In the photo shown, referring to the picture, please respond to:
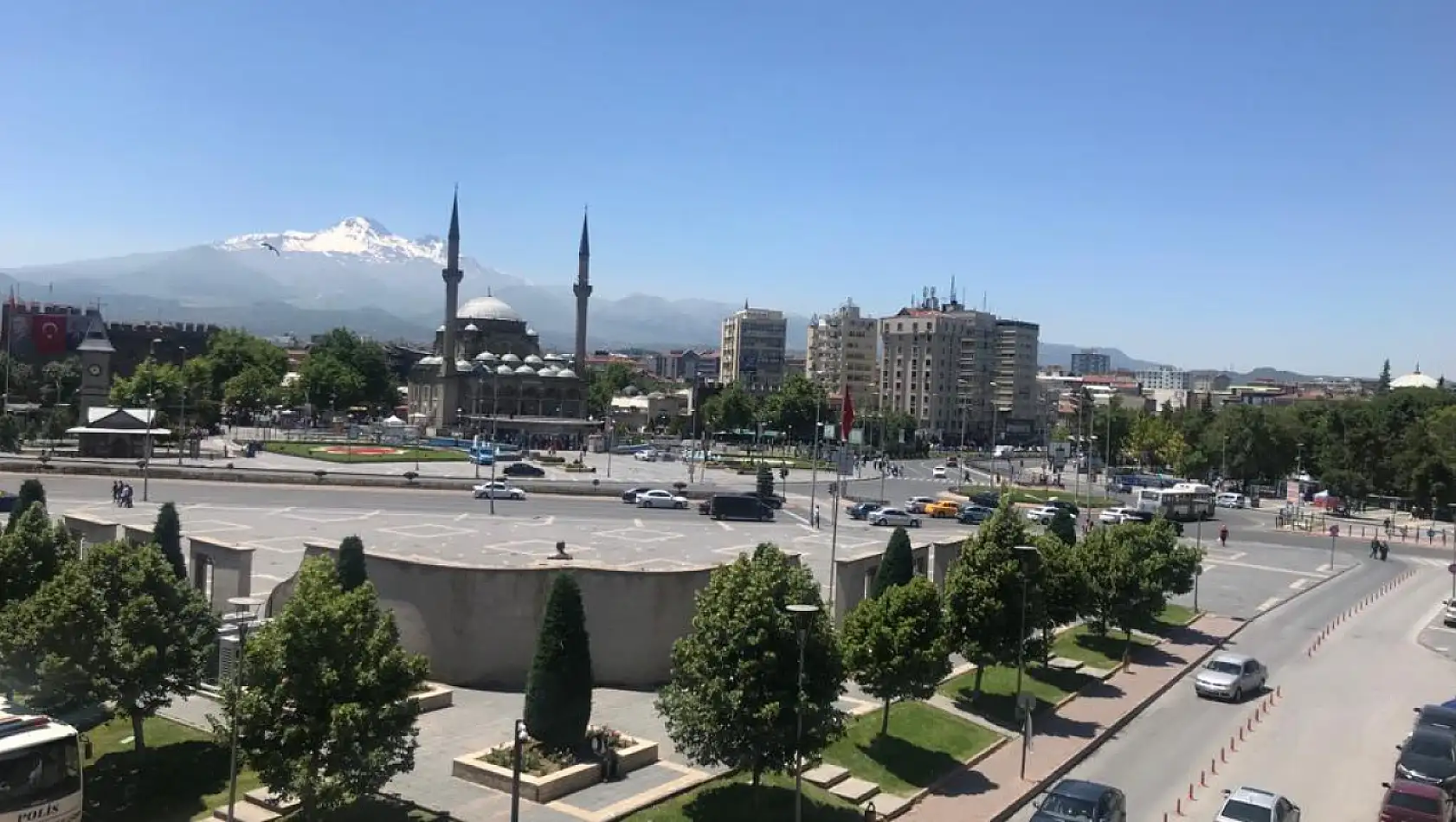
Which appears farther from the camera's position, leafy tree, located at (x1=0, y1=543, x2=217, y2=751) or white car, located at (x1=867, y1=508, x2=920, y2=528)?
white car, located at (x1=867, y1=508, x2=920, y2=528)

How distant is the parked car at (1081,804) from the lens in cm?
1548

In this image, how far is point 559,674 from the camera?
16312mm

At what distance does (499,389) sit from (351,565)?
9026cm

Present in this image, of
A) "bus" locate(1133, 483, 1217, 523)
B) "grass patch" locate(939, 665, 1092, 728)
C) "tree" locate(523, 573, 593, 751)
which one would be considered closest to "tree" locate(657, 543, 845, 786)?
"tree" locate(523, 573, 593, 751)

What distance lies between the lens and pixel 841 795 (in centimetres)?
1698

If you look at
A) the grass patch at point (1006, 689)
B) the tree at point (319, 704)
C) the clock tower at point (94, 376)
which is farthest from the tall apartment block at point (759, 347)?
the tree at point (319, 704)

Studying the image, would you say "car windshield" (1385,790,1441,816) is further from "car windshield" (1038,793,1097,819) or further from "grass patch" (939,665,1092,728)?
"grass patch" (939,665,1092,728)

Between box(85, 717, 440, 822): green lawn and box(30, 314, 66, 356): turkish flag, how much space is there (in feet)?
343

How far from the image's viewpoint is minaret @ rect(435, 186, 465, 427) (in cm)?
10781

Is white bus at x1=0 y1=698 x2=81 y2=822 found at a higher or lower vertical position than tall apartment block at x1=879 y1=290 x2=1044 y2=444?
lower

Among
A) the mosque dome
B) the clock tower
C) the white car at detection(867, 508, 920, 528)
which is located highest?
the mosque dome

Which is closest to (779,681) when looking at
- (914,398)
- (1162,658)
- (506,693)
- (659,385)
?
(506,693)

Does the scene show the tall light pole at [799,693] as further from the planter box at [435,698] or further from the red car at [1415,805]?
the red car at [1415,805]

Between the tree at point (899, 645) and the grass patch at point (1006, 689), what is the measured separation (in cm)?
352
